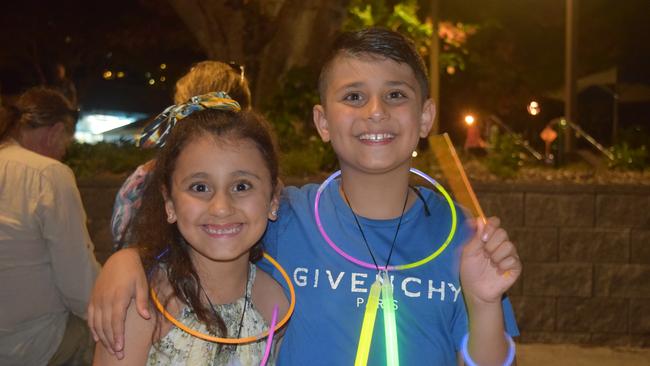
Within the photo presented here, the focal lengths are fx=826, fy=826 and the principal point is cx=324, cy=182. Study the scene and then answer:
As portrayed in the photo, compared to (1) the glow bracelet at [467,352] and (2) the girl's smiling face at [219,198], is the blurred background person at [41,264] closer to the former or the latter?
(2) the girl's smiling face at [219,198]

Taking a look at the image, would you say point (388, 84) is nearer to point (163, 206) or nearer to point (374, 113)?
Answer: point (374, 113)

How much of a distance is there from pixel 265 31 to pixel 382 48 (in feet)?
18.3

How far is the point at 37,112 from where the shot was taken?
13.8 ft

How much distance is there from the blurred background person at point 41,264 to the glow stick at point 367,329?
6.45 ft

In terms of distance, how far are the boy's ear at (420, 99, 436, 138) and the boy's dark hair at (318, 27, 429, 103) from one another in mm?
27

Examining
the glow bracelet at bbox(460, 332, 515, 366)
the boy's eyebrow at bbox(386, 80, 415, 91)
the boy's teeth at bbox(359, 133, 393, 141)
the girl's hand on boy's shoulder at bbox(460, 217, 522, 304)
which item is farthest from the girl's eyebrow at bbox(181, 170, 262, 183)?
the glow bracelet at bbox(460, 332, 515, 366)

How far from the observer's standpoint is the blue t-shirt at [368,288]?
2.33m

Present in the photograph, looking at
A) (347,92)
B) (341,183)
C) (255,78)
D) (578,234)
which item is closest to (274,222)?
(341,183)

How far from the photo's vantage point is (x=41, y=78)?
81.9 feet

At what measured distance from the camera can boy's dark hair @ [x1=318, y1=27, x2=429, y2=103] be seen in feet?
8.27

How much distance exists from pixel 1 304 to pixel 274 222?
175cm

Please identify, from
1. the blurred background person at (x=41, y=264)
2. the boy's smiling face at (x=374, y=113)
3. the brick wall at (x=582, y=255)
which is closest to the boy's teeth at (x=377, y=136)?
the boy's smiling face at (x=374, y=113)

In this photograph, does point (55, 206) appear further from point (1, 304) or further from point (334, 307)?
point (334, 307)

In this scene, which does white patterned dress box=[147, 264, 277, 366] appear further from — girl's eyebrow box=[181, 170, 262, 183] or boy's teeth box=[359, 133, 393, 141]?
boy's teeth box=[359, 133, 393, 141]
